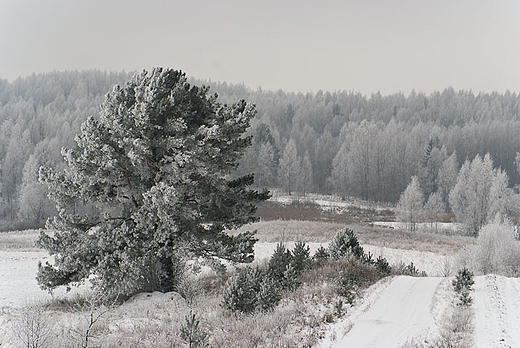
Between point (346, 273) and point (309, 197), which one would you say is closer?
point (346, 273)

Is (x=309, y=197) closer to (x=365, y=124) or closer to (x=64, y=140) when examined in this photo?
(x=365, y=124)

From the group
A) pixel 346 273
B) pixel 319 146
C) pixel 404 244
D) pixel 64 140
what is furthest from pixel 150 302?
pixel 319 146

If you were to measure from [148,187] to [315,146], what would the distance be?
9347 cm

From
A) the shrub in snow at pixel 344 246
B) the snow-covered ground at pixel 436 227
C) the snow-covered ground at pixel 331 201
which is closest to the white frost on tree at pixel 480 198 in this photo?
the snow-covered ground at pixel 436 227

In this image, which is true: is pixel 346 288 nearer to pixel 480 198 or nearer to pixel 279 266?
pixel 279 266

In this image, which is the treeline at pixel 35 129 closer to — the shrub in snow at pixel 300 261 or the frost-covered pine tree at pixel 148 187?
the frost-covered pine tree at pixel 148 187

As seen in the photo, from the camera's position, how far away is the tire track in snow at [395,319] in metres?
8.06

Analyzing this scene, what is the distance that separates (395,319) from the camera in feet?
31.1

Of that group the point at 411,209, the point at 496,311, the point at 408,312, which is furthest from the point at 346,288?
the point at 411,209

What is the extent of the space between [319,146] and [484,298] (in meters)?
94.1

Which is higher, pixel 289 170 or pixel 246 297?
pixel 246 297

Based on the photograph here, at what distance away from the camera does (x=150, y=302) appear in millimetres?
12414

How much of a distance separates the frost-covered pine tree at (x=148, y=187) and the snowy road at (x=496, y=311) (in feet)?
24.1

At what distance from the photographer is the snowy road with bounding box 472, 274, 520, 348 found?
25.9ft
